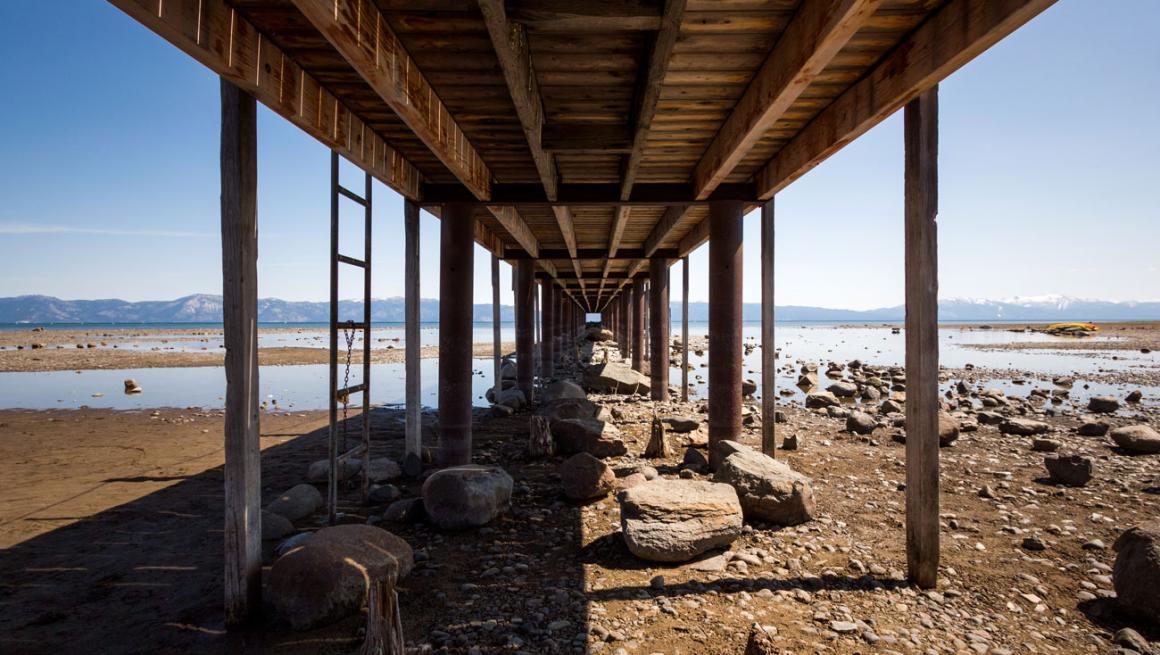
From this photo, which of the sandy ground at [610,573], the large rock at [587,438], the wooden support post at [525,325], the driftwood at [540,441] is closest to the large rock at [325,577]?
the sandy ground at [610,573]

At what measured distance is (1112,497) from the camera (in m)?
6.88

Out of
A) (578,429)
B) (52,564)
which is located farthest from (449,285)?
(52,564)

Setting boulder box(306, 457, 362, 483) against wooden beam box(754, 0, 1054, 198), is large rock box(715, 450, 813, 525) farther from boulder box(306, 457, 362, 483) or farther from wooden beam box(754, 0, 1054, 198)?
boulder box(306, 457, 362, 483)

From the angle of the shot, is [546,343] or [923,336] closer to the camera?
[923,336]

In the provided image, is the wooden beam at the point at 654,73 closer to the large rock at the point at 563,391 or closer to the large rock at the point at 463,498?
the large rock at the point at 463,498

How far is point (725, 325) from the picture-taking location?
8.65 meters

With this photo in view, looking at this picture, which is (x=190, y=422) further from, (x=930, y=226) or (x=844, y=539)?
(x=930, y=226)

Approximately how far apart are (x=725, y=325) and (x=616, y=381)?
929 centimetres

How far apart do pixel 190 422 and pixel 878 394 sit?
21.5 m

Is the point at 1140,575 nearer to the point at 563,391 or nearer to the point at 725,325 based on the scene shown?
the point at 725,325

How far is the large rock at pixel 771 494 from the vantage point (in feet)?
19.5

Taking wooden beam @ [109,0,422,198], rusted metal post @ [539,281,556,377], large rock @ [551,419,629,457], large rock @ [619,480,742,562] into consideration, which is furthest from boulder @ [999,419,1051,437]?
rusted metal post @ [539,281,556,377]

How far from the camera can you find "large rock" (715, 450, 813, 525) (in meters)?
5.95

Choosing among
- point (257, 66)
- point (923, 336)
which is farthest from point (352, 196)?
point (923, 336)
